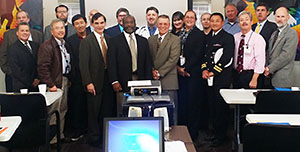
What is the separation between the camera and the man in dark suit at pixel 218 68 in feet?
12.6

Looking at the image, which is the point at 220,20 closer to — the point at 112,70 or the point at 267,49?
the point at 267,49

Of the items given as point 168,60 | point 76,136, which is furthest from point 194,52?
point 76,136

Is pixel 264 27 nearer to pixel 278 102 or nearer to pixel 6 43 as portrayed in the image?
pixel 278 102

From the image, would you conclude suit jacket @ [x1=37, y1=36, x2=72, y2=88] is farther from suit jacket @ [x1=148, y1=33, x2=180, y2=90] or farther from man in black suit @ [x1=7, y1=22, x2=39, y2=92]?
suit jacket @ [x1=148, y1=33, x2=180, y2=90]

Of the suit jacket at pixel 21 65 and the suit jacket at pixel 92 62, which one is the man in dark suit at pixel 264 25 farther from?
the suit jacket at pixel 21 65

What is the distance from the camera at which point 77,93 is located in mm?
4312

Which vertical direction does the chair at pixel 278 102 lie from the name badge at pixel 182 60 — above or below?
below

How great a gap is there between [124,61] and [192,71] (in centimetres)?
86

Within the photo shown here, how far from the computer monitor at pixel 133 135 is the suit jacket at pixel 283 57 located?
2.63 metres

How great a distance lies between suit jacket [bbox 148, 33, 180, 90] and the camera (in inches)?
157

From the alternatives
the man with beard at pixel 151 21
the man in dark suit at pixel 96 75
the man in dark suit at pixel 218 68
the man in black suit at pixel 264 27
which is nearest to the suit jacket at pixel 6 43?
the man in dark suit at pixel 96 75

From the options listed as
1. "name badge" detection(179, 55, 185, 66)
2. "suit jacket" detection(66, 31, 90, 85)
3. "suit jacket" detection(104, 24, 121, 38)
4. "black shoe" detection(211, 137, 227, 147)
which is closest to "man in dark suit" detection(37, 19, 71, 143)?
"suit jacket" detection(66, 31, 90, 85)

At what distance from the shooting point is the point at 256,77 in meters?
3.82

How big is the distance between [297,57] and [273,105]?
2.39 m
